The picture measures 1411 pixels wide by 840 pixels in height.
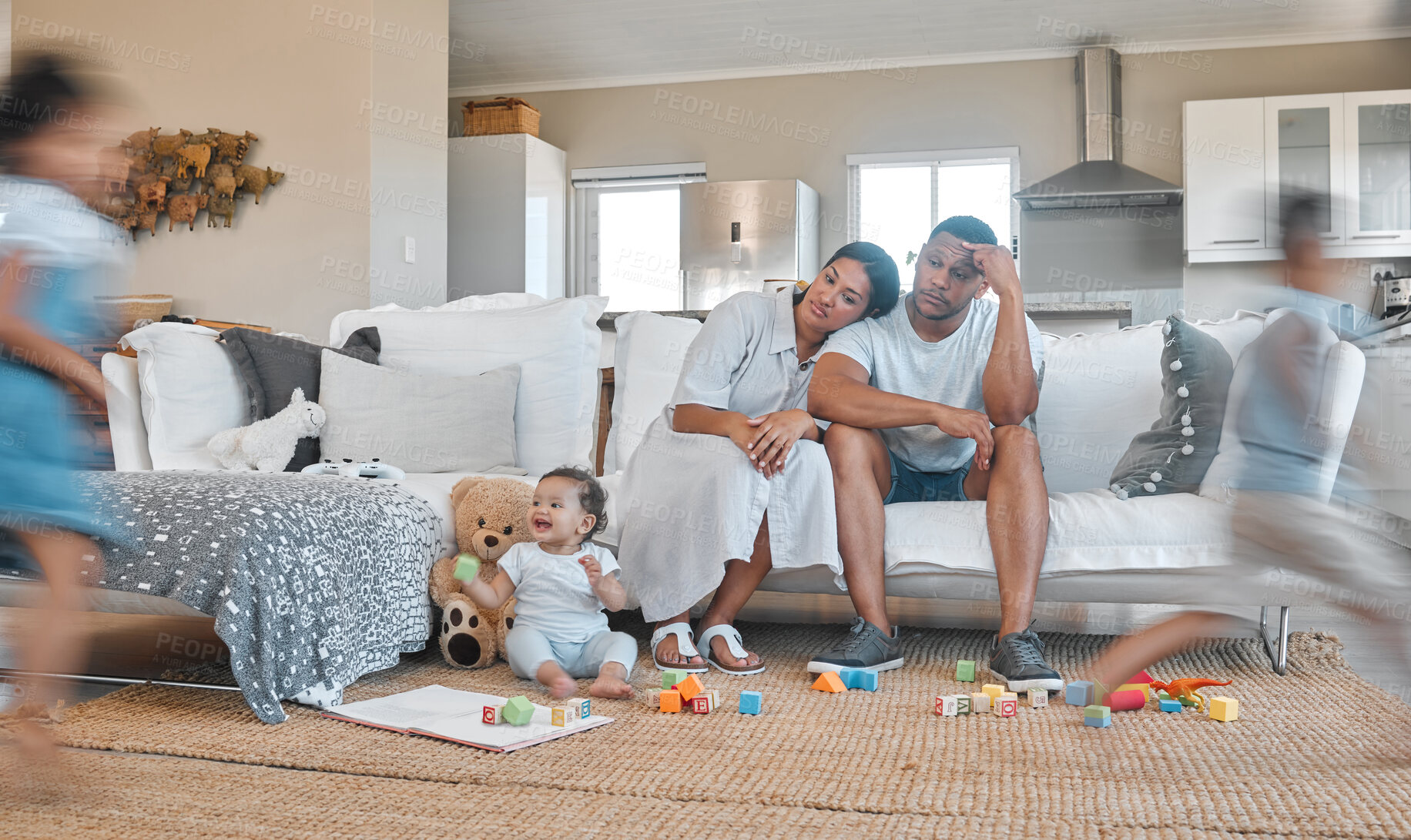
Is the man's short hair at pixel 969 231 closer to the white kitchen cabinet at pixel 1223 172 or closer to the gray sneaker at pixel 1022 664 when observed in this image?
the gray sneaker at pixel 1022 664

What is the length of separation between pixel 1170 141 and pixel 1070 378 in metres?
4.36

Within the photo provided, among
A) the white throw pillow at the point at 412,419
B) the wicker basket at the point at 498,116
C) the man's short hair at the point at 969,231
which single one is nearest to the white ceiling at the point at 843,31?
the wicker basket at the point at 498,116

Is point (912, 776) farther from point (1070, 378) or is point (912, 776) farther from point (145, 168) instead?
point (145, 168)

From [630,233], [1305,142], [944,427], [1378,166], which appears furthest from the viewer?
[630,233]

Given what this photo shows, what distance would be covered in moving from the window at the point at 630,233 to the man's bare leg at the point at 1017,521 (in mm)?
5007

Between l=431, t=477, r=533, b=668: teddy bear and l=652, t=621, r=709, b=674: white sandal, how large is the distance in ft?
0.94

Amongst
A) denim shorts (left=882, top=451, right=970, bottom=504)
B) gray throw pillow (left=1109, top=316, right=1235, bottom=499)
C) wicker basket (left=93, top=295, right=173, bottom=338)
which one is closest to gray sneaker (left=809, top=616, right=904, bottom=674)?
denim shorts (left=882, top=451, right=970, bottom=504)

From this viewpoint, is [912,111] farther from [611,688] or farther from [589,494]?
[611,688]

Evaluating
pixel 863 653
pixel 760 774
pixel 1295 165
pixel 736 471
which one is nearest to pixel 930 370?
pixel 736 471

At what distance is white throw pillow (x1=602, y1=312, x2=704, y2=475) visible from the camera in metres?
2.74

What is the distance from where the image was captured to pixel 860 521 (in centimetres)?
209

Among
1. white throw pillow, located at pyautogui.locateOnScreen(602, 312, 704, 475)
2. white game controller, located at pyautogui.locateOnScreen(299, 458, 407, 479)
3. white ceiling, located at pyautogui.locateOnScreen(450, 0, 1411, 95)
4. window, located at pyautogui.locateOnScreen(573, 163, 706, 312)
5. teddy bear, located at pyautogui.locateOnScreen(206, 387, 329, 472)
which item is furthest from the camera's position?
window, located at pyautogui.locateOnScreen(573, 163, 706, 312)

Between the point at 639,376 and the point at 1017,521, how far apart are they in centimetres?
110

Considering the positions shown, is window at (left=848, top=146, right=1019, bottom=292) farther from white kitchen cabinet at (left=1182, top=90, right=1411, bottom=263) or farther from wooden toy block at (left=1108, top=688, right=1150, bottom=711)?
wooden toy block at (left=1108, top=688, right=1150, bottom=711)
